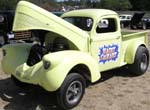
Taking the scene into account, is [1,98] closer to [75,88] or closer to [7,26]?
[75,88]

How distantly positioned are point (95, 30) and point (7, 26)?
8726 mm

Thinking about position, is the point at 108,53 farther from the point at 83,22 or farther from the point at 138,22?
the point at 138,22

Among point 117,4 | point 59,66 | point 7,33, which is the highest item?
point 59,66

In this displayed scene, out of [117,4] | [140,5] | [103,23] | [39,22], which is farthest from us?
[117,4]

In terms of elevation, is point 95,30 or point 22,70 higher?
point 95,30

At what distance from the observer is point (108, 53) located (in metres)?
7.71

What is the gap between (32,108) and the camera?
→ 6.47 meters

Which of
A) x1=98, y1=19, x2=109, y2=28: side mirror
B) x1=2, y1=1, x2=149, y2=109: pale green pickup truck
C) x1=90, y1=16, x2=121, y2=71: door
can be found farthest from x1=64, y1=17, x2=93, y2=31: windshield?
x1=98, y1=19, x2=109, y2=28: side mirror

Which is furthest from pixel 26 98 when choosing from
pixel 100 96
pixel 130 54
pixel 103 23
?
pixel 130 54

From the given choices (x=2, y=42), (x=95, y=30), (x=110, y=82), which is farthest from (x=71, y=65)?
(x=2, y=42)

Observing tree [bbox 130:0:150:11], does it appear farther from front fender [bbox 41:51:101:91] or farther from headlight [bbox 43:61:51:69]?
headlight [bbox 43:61:51:69]

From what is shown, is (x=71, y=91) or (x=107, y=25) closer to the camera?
(x=71, y=91)

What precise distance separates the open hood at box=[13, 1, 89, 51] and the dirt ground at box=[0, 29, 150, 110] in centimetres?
115

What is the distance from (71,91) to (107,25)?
7.88ft
